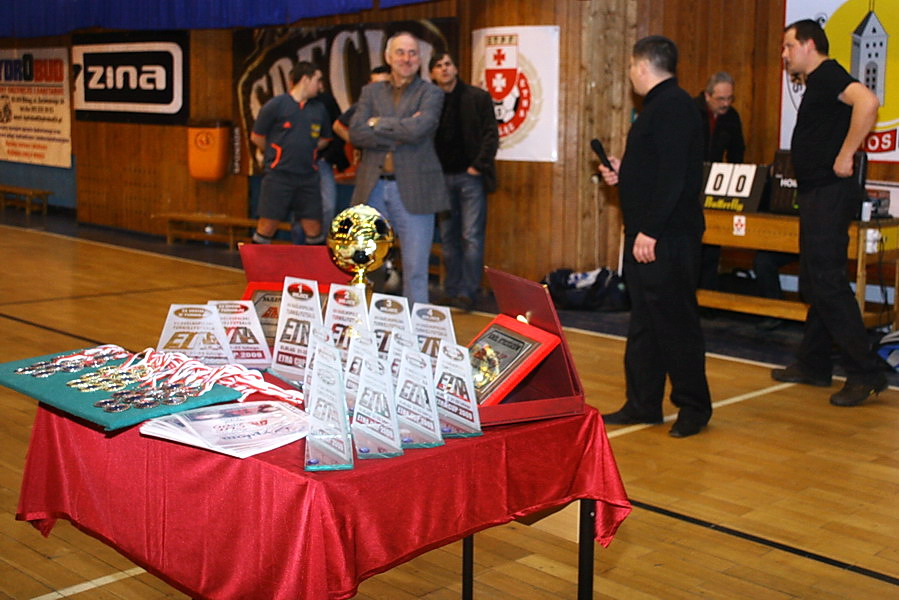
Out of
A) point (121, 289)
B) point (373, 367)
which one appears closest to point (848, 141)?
point (373, 367)

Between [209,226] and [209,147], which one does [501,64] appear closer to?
[209,147]

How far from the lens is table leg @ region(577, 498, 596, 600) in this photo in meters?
2.43

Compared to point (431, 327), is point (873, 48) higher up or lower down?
higher up

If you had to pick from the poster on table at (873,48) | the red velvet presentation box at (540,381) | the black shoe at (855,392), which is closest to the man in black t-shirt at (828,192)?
the black shoe at (855,392)

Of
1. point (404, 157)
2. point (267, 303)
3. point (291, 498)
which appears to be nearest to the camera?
point (291, 498)

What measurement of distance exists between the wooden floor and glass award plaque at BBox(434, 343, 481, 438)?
3.48 feet

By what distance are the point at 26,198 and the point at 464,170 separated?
8.37 metres

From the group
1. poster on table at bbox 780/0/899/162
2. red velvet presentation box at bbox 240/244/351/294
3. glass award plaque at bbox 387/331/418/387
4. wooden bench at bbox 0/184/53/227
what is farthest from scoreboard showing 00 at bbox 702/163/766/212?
wooden bench at bbox 0/184/53/227

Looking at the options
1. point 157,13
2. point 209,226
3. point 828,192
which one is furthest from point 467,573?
point 157,13

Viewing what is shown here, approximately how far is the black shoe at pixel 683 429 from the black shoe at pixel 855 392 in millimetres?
963

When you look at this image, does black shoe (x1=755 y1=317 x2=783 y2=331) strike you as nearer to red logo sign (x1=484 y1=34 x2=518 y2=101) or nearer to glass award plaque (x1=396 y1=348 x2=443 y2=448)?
red logo sign (x1=484 y1=34 x2=518 y2=101)

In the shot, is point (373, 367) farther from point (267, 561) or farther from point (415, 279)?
point (415, 279)

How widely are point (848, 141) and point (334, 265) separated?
3.21 metres

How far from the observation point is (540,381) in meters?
2.46
